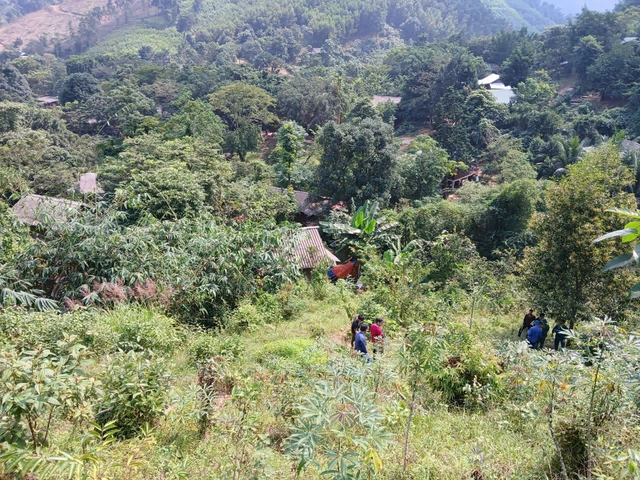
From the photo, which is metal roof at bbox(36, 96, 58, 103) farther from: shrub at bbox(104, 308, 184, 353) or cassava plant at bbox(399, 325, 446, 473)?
cassava plant at bbox(399, 325, 446, 473)

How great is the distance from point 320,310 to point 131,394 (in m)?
6.03

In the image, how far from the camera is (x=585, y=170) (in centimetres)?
A: 770

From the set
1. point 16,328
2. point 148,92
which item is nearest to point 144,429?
point 16,328

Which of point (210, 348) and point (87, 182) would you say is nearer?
point (210, 348)

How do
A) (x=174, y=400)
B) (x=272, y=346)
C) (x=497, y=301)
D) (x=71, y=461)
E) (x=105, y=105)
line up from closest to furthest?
(x=71, y=461) < (x=174, y=400) < (x=272, y=346) < (x=497, y=301) < (x=105, y=105)

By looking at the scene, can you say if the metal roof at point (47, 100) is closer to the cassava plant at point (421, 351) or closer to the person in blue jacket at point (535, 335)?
the person in blue jacket at point (535, 335)

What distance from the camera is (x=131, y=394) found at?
12.8 ft

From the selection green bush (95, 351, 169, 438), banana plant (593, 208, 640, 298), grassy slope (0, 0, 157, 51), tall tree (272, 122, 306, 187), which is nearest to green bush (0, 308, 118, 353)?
green bush (95, 351, 169, 438)

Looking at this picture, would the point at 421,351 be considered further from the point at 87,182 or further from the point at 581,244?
the point at 87,182

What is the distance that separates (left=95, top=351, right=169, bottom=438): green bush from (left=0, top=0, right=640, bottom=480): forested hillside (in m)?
0.02

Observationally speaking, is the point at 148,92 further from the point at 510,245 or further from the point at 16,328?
the point at 16,328

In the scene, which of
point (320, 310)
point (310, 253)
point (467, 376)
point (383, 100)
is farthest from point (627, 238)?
point (383, 100)

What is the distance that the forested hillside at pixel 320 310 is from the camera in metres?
3.13

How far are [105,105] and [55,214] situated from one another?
98.6 ft
